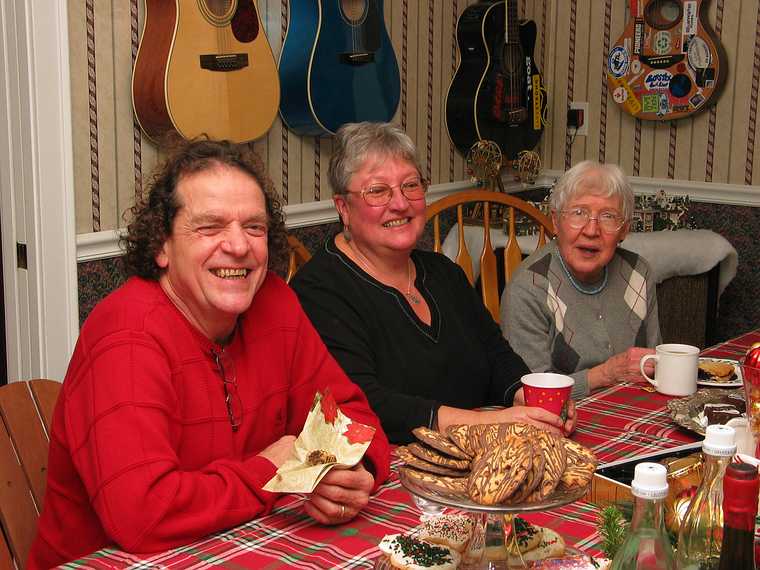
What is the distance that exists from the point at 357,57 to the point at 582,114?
147cm

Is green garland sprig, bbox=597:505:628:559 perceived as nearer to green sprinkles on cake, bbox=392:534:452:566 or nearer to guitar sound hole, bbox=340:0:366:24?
green sprinkles on cake, bbox=392:534:452:566

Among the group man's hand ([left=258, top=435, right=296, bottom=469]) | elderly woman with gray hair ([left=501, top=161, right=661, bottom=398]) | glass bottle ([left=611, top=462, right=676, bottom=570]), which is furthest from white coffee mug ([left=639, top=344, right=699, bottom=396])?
glass bottle ([left=611, top=462, right=676, bottom=570])

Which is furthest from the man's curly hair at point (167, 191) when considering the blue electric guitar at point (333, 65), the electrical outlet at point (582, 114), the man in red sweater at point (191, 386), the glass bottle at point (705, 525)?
the electrical outlet at point (582, 114)

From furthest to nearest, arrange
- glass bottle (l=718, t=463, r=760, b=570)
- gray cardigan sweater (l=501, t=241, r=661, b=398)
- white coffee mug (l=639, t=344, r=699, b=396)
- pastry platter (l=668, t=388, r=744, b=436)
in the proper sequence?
gray cardigan sweater (l=501, t=241, r=661, b=398)
white coffee mug (l=639, t=344, r=699, b=396)
pastry platter (l=668, t=388, r=744, b=436)
glass bottle (l=718, t=463, r=760, b=570)

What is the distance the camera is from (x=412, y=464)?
3.42 feet

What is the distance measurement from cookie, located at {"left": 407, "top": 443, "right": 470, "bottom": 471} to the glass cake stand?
0.03m

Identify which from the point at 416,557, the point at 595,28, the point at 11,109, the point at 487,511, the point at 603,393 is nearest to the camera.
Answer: the point at 487,511

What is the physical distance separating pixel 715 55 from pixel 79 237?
8.60ft

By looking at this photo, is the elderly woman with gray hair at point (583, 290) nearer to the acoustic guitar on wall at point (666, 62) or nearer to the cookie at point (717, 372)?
the cookie at point (717, 372)

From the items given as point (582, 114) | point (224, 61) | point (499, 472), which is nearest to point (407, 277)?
point (224, 61)

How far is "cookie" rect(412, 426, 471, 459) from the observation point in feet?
3.36

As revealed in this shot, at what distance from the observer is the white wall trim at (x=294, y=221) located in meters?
2.61

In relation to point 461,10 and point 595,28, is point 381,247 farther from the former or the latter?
point 595,28

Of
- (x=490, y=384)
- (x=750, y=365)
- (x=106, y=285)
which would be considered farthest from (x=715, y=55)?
(x=750, y=365)
